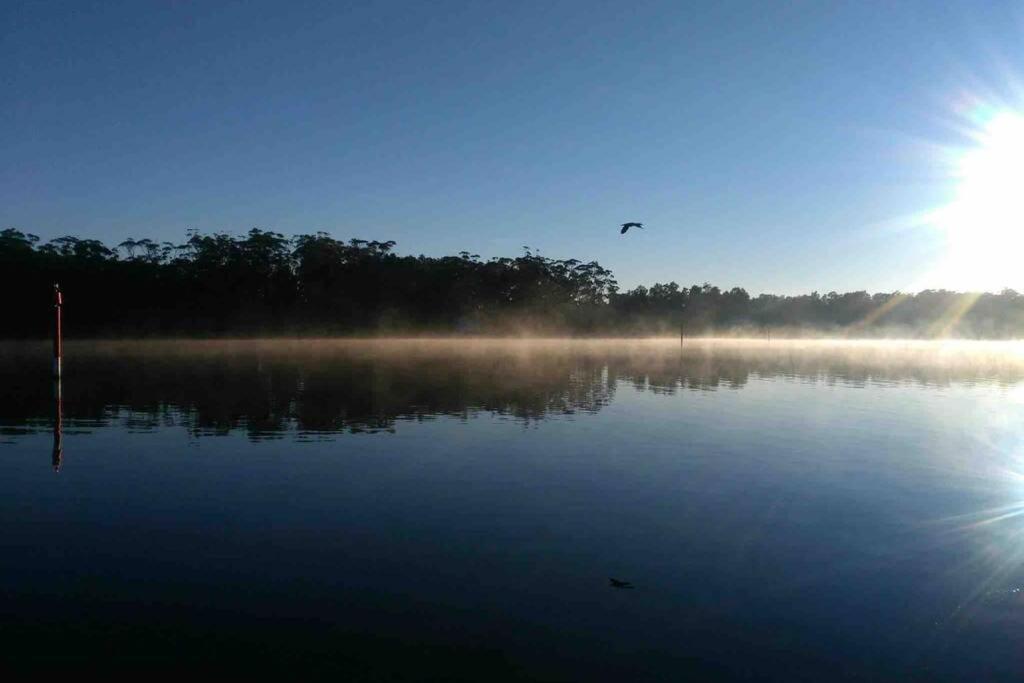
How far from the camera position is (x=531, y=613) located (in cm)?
864

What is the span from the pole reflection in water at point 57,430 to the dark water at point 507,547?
13cm

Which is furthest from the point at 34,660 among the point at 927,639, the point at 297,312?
the point at 297,312

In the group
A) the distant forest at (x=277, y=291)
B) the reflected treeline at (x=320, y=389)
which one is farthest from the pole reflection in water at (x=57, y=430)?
the distant forest at (x=277, y=291)

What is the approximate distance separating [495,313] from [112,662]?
130 m

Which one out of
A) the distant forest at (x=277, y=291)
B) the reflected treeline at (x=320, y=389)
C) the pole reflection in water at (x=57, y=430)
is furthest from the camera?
the distant forest at (x=277, y=291)

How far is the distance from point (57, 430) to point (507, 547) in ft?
51.6

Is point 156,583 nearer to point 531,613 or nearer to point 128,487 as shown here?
point 531,613

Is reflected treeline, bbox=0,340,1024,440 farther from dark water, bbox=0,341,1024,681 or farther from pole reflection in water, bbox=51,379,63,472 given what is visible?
dark water, bbox=0,341,1024,681

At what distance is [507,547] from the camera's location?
36.1ft

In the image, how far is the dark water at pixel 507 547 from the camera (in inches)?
305

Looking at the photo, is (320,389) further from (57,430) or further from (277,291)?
(277,291)

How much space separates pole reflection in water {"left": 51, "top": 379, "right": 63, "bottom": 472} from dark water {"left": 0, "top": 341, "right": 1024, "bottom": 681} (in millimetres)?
131

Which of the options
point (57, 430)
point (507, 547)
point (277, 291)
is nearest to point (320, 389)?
point (57, 430)

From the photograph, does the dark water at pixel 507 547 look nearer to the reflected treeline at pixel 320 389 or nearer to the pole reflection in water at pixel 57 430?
the pole reflection in water at pixel 57 430
